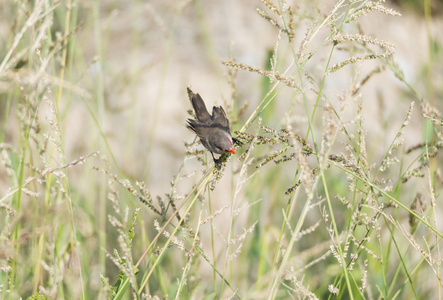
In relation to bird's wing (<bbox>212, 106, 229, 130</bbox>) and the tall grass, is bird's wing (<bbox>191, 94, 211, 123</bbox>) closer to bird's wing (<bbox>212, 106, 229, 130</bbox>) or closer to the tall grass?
bird's wing (<bbox>212, 106, 229, 130</bbox>)

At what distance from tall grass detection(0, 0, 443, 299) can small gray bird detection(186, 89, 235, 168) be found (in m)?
0.10

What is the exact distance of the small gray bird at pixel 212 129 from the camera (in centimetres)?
198

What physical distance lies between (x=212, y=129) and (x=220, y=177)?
36 cm

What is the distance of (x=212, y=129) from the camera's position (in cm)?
205

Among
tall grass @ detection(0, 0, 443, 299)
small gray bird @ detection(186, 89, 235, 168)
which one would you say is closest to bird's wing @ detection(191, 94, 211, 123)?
small gray bird @ detection(186, 89, 235, 168)

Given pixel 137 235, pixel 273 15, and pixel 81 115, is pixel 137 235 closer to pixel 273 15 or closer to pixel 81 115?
pixel 81 115

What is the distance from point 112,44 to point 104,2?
587 mm

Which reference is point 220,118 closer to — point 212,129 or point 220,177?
point 212,129

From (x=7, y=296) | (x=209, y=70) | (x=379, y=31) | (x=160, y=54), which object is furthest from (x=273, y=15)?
(x=7, y=296)

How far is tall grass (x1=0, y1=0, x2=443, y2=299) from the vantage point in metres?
1.53

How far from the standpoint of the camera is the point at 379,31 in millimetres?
5156

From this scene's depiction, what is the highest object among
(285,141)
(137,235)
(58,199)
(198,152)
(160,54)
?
(160,54)

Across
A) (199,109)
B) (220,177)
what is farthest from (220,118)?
(220,177)

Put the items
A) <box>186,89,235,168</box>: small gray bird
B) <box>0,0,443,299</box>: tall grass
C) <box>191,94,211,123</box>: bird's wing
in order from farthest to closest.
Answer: <box>191,94,211,123</box>: bird's wing → <box>186,89,235,168</box>: small gray bird → <box>0,0,443,299</box>: tall grass
